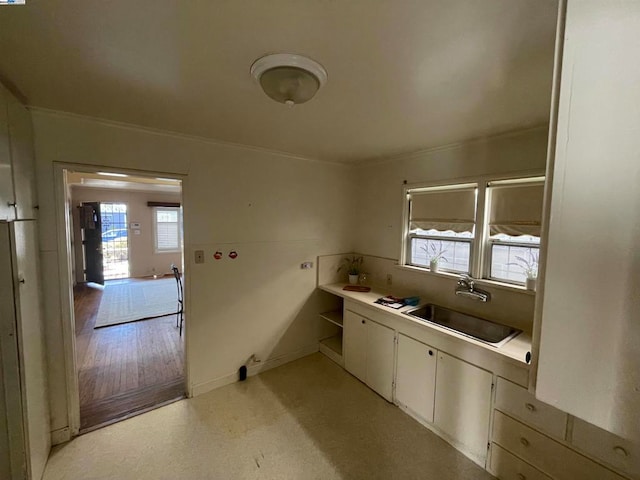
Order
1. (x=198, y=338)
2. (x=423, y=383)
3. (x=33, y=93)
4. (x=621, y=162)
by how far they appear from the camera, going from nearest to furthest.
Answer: (x=621, y=162) → (x=33, y=93) → (x=423, y=383) → (x=198, y=338)

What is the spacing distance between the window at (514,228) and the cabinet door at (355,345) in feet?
4.30

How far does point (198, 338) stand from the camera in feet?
8.55

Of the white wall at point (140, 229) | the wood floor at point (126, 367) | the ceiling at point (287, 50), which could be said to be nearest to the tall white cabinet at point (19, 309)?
the ceiling at point (287, 50)

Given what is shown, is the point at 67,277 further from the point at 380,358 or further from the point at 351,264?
the point at 351,264

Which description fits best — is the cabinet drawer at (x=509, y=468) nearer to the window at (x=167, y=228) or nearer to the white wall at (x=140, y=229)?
the window at (x=167, y=228)

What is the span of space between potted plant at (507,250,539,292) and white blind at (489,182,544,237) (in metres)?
0.20

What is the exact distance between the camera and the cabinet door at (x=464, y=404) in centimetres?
191

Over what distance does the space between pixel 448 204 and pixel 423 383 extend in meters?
1.68

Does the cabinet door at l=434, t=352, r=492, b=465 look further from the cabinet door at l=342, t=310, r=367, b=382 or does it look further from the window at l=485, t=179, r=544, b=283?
the window at l=485, t=179, r=544, b=283

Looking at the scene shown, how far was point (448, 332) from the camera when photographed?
209 cm

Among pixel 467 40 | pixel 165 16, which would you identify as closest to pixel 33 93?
pixel 165 16

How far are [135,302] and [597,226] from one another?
635 cm


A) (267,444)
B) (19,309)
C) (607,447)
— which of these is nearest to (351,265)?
(267,444)

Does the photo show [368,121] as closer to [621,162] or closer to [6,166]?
[621,162]
